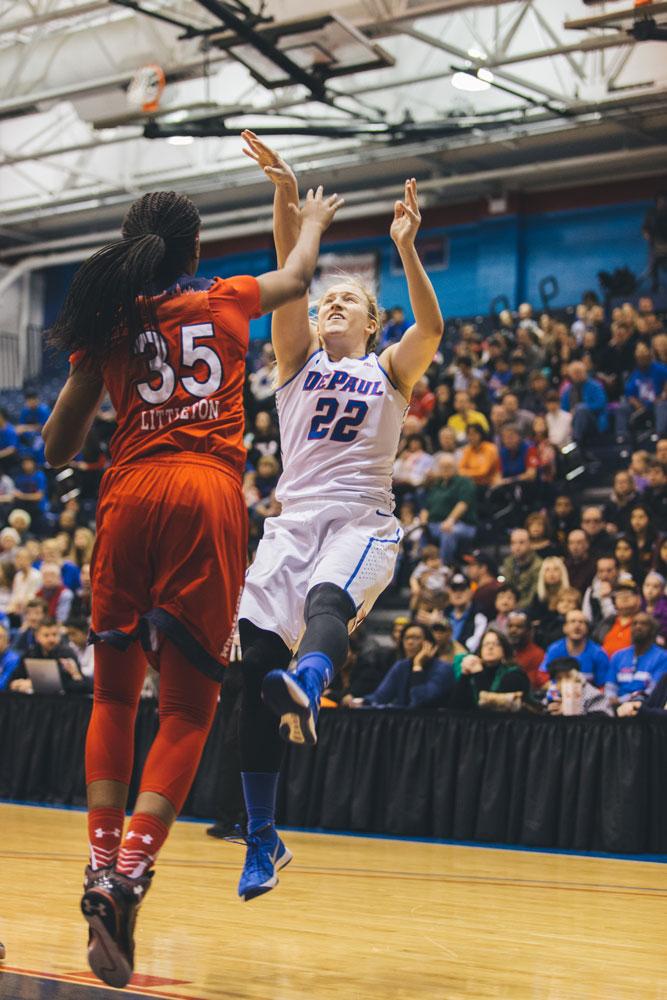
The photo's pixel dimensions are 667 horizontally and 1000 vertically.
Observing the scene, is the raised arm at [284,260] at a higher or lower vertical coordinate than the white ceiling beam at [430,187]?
lower

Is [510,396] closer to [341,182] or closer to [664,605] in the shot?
[664,605]

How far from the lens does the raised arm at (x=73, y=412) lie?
3350mm

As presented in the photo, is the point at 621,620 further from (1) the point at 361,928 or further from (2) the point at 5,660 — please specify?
(2) the point at 5,660

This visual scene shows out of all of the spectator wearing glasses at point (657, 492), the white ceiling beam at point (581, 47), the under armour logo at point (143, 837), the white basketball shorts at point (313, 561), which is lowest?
the under armour logo at point (143, 837)

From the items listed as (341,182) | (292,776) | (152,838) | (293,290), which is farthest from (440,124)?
(152,838)

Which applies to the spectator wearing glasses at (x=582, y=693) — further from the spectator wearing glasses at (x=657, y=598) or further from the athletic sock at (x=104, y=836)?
the athletic sock at (x=104, y=836)

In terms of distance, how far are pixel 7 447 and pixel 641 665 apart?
10922 millimetres

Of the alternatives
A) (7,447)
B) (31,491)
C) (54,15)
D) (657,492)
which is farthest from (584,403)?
(7,447)

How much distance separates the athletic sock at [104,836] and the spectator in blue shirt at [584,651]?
5696 millimetres

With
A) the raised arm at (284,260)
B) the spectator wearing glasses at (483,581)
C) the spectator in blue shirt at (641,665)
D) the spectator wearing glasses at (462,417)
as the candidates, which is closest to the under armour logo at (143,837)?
the raised arm at (284,260)

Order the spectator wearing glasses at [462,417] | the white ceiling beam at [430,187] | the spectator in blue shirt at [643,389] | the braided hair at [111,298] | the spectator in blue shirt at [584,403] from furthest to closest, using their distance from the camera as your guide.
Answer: the white ceiling beam at [430,187], the spectator wearing glasses at [462,417], the spectator in blue shirt at [584,403], the spectator in blue shirt at [643,389], the braided hair at [111,298]

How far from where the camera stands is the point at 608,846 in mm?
7559

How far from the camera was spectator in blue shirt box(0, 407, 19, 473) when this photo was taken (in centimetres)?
1683

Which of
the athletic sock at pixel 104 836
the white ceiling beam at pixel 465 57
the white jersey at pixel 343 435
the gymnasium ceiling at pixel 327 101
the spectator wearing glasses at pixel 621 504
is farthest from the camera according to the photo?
the white ceiling beam at pixel 465 57
